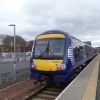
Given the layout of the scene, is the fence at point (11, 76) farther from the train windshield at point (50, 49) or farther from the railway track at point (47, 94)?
the train windshield at point (50, 49)

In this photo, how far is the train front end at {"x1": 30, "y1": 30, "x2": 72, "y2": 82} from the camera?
13070 millimetres

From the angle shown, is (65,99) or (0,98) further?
(0,98)

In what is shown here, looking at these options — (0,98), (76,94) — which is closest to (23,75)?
(0,98)

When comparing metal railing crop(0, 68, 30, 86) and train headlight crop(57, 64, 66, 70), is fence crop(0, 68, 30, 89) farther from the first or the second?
train headlight crop(57, 64, 66, 70)

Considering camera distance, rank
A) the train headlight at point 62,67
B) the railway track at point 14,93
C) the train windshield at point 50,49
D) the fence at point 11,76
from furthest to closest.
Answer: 1. the fence at point 11,76
2. the train windshield at point 50,49
3. the train headlight at point 62,67
4. the railway track at point 14,93

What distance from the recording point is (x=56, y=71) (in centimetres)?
1300

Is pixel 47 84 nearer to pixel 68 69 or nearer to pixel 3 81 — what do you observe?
pixel 68 69

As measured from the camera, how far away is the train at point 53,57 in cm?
1309

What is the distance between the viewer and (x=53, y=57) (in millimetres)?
13391

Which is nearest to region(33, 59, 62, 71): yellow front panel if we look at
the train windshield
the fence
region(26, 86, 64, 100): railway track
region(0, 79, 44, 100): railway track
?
the train windshield


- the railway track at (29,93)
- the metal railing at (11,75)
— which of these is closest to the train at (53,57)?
the railway track at (29,93)

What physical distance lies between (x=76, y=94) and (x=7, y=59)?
41.7 feet

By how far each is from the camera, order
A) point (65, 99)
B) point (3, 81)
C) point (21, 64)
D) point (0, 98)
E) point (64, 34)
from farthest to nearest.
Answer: point (21, 64) < point (3, 81) < point (64, 34) < point (0, 98) < point (65, 99)

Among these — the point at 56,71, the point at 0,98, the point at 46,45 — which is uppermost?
the point at 46,45
